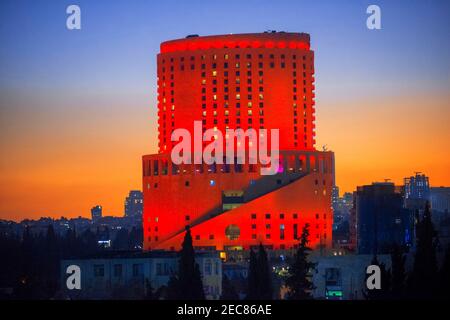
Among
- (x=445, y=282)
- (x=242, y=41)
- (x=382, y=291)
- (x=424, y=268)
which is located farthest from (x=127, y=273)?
(x=242, y=41)

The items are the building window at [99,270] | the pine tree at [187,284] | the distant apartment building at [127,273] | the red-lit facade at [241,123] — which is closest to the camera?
the pine tree at [187,284]

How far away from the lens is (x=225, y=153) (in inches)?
7707

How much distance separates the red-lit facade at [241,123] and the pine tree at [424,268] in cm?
6998

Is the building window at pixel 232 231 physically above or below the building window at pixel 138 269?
above

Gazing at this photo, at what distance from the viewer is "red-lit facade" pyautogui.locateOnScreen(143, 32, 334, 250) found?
19612 cm

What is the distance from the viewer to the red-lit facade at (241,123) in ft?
643

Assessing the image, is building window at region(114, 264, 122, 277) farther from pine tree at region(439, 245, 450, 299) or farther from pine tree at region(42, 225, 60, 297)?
pine tree at region(439, 245, 450, 299)

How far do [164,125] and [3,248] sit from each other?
2837cm

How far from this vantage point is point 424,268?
11000 cm

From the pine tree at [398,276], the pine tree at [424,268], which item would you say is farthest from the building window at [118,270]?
the pine tree at [398,276]

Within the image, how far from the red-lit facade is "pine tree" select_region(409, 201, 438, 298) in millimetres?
69978

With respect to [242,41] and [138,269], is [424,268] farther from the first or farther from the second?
[242,41]

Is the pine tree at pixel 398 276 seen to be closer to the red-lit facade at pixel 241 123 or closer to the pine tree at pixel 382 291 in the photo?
the pine tree at pixel 382 291

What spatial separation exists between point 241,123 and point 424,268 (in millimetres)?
90277
